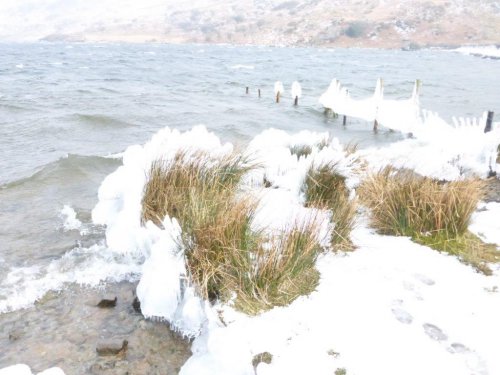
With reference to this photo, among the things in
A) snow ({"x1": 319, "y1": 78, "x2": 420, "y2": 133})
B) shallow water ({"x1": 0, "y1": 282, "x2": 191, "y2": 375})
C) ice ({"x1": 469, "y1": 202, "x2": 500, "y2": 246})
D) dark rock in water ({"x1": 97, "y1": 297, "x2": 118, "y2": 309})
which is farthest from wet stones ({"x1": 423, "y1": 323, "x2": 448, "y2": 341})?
snow ({"x1": 319, "y1": 78, "x2": 420, "y2": 133})

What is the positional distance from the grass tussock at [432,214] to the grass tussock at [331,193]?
351 mm

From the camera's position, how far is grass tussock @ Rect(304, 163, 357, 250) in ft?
15.5

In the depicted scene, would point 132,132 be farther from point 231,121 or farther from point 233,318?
point 233,318

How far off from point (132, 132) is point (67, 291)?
10.7 meters

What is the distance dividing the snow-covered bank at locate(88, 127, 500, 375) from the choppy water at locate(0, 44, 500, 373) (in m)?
0.84

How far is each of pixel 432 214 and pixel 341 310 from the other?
1.95 meters

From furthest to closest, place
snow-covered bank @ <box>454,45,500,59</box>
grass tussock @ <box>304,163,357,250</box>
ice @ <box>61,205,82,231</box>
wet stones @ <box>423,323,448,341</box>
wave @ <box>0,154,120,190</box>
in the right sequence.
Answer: snow-covered bank @ <box>454,45,500,59</box>
wave @ <box>0,154,120,190</box>
ice @ <box>61,205,82,231</box>
grass tussock @ <box>304,163,357,250</box>
wet stones @ <box>423,323,448,341</box>

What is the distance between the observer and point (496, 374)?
112 inches

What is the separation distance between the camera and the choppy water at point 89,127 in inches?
198

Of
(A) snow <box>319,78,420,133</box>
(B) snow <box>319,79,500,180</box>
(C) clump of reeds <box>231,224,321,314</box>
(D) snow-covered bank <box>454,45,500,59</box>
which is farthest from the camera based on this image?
(D) snow-covered bank <box>454,45,500,59</box>

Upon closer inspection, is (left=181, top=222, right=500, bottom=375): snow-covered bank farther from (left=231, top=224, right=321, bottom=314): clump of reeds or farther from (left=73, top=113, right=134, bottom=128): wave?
(left=73, top=113, right=134, bottom=128): wave

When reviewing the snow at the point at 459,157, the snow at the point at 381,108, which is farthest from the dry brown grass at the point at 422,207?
the snow at the point at 381,108

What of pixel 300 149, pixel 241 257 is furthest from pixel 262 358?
pixel 300 149

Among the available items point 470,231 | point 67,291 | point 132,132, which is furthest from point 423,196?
point 132,132
